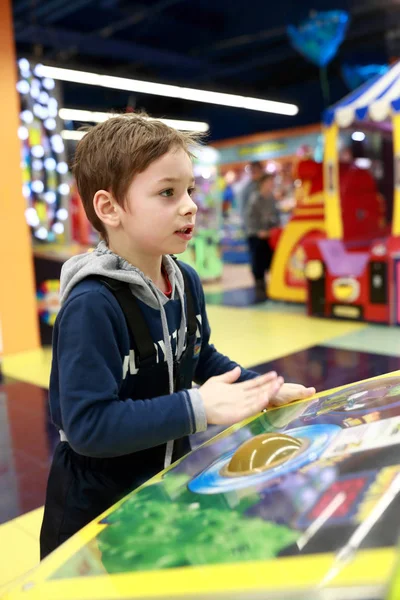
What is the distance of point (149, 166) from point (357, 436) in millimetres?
574

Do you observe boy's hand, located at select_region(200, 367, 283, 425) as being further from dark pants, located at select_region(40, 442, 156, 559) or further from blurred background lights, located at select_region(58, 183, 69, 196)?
blurred background lights, located at select_region(58, 183, 69, 196)

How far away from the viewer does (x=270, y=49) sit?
10.9 m

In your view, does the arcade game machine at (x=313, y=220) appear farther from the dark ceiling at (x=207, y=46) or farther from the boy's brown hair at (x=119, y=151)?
the boy's brown hair at (x=119, y=151)

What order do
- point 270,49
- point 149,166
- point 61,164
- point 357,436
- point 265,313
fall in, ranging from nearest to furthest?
point 357,436 < point 149,166 < point 61,164 < point 265,313 < point 270,49

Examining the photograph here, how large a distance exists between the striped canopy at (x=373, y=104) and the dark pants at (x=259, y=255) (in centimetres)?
181

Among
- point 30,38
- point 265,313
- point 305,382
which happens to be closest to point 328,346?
point 305,382

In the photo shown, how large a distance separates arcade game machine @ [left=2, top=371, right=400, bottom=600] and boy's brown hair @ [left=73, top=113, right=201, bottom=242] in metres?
0.51

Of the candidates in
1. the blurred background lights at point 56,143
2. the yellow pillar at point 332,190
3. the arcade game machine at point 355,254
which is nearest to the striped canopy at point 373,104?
the arcade game machine at point 355,254

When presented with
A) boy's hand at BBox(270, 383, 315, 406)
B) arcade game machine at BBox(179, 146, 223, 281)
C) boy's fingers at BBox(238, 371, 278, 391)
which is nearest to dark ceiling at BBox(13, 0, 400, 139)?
arcade game machine at BBox(179, 146, 223, 281)

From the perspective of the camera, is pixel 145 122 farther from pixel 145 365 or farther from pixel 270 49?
pixel 270 49

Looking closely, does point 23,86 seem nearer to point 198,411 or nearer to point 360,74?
point 198,411

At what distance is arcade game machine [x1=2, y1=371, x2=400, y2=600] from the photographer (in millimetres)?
592

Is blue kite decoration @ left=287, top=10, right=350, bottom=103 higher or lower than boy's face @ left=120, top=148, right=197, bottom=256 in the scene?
higher

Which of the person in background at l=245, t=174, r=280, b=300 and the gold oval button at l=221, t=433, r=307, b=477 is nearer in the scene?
the gold oval button at l=221, t=433, r=307, b=477
